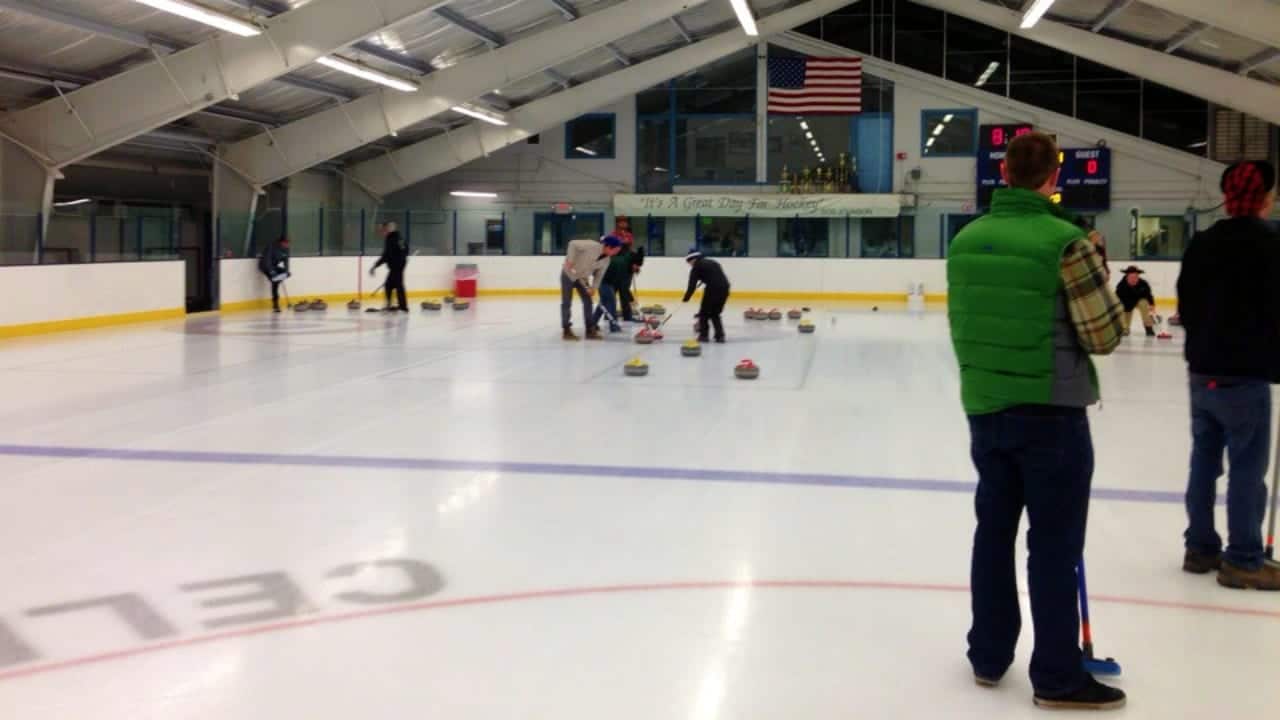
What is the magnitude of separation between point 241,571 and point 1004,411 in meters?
3.20

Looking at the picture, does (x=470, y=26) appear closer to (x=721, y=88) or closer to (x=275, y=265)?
(x=275, y=265)

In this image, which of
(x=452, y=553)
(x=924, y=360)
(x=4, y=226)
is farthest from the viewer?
(x=4, y=226)

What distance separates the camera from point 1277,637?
4246 mm

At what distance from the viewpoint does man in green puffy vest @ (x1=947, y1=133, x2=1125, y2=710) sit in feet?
11.5

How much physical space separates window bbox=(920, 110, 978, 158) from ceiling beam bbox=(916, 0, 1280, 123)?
214 inches

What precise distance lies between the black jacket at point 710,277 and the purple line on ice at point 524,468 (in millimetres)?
8230

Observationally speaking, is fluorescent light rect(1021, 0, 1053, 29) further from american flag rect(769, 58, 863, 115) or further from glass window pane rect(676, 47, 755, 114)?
glass window pane rect(676, 47, 755, 114)

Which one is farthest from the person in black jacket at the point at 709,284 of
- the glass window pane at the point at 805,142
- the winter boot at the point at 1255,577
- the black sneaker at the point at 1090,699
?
the glass window pane at the point at 805,142

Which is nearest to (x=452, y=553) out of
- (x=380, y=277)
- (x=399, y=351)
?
(x=399, y=351)

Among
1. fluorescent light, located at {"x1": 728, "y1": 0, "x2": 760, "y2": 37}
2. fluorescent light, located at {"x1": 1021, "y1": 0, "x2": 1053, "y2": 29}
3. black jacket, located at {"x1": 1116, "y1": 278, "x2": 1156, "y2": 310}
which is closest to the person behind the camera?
black jacket, located at {"x1": 1116, "y1": 278, "x2": 1156, "y2": 310}

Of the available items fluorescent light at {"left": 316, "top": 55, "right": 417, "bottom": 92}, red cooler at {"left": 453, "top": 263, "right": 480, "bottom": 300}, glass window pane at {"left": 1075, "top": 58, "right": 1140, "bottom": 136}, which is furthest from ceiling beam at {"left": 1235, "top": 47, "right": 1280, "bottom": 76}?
red cooler at {"left": 453, "top": 263, "right": 480, "bottom": 300}

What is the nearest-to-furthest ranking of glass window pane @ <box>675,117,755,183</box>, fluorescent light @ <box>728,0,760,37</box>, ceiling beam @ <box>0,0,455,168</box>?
ceiling beam @ <box>0,0,455,168</box>, fluorescent light @ <box>728,0,760,37</box>, glass window pane @ <box>675,117,755,183</box>

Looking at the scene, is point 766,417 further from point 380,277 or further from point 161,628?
point 380,277

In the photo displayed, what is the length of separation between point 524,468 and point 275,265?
17033 mm
